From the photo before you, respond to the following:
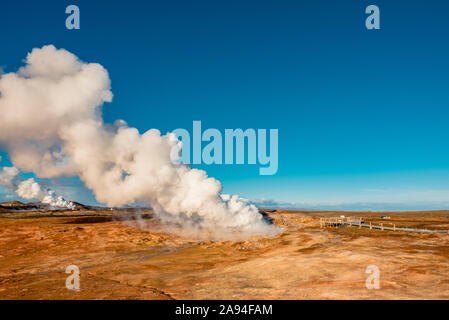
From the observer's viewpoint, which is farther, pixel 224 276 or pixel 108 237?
pixel 108 237

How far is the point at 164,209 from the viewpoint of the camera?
67.6 m

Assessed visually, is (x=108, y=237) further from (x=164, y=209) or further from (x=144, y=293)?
(x=144, y=293)
